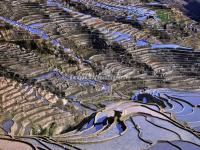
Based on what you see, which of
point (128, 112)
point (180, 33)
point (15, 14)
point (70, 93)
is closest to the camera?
point (128, 112)

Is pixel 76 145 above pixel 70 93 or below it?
above

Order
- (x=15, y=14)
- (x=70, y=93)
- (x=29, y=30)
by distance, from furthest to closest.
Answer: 1. (x=15, y=14)
2. (x=29, y=30)
3. (x=70, y=93)

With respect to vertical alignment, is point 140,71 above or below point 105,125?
below

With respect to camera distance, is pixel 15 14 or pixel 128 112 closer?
pixel 128 112

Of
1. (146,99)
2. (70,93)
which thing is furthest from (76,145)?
(146,99)

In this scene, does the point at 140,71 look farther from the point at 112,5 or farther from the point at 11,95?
the point at 112,5

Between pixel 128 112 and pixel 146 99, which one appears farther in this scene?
pixel 146 99

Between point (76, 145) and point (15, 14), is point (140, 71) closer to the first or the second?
point (15, 14)

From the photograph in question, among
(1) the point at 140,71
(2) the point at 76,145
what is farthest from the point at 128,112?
(1) the point at 140,71

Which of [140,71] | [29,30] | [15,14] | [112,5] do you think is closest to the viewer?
[140,71]
